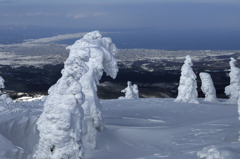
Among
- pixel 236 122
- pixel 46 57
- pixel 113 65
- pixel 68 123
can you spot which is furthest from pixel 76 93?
pixel 46 57

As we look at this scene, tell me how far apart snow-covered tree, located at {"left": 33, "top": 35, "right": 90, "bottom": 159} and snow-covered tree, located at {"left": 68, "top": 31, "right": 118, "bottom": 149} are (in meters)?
3.03

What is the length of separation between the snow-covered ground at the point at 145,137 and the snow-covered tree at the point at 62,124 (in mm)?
1681

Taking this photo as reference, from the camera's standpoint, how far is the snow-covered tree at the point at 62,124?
1305 cm

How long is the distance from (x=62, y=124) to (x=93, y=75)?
5562 mm

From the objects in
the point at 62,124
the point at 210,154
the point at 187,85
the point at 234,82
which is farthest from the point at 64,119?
the point at 234,82

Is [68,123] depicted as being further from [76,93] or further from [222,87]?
[222,87]

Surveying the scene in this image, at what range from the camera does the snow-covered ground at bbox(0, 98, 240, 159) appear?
47.3 feet

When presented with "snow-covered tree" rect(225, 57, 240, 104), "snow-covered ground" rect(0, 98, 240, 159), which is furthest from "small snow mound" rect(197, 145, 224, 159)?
"snow-covered tree" rect(225, 57, 240, 104)

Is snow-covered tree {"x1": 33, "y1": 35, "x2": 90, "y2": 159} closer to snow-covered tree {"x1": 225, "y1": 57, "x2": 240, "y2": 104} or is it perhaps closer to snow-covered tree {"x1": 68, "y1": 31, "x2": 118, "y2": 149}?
snow-covered tree {"x1": 68, "y1": 31, "x2": 118, "y2": 149}

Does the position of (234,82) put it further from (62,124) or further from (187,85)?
(62,124)

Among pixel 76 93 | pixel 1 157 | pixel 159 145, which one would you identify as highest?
pixel 76 93

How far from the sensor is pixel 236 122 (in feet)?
74.0

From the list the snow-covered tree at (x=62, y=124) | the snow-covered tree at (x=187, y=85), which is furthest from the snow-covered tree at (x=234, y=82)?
the snow-covered tree at (x=62, y=124)

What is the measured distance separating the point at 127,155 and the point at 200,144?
12.5 ft
